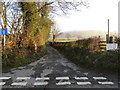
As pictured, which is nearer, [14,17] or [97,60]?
[97,60]

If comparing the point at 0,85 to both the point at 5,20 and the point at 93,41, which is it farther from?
the point at 93,41

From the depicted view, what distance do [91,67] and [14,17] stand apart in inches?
333

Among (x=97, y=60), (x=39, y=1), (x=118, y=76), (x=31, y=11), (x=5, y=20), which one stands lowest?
(x=118, y=76)

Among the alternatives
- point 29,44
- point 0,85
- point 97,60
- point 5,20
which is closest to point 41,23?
point 29,44

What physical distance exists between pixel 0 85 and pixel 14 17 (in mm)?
7720

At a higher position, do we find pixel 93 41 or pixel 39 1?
pixel 39 1

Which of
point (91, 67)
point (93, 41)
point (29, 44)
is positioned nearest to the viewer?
point (91, 67)

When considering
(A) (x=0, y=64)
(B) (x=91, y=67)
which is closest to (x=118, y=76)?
(B) (x=91, y=67)

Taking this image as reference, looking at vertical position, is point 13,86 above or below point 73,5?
below

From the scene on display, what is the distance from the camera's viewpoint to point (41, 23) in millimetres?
13234

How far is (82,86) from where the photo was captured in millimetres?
4098

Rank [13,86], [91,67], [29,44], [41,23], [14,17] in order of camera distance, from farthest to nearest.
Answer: [41,23] → [29,44] → [14,17] → [91,67] → [13,86]

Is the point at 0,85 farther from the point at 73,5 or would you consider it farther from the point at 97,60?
the point at 73,5

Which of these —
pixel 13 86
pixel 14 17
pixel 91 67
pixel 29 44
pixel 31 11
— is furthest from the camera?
pixel 29 44
